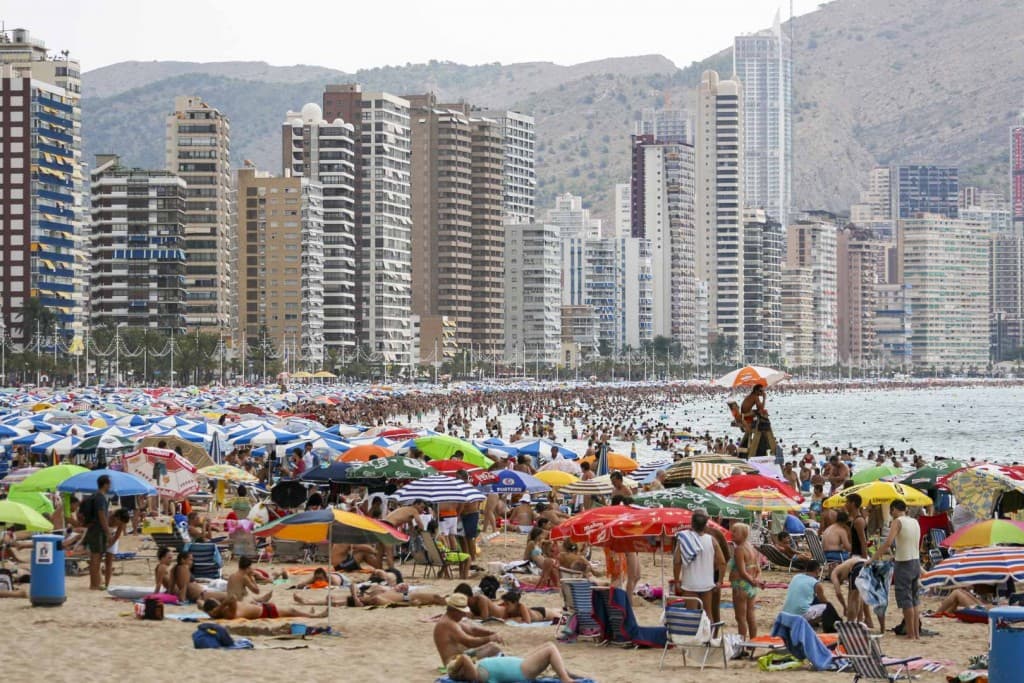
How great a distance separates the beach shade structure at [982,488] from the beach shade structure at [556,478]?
6.83 metres

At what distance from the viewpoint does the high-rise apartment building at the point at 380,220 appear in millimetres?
169750

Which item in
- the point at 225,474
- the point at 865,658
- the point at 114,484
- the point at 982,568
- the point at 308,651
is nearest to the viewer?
the point at 865,658

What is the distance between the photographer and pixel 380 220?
573 feet

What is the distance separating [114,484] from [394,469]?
15.3 feet

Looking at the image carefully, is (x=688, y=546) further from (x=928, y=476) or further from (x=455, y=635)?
(x=928, y=476)

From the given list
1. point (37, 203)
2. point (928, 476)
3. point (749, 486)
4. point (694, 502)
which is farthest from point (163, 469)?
point (37, 203)

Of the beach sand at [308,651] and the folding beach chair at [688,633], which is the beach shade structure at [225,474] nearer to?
the beach sand at [308,651]

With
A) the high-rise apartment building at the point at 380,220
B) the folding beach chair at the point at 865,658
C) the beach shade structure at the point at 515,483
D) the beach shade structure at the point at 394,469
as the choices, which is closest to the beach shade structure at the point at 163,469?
the beach shade structure at the point at 394,469

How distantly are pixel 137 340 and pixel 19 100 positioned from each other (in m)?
22.8

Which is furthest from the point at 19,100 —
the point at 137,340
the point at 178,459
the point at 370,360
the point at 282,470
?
the point at 178,459

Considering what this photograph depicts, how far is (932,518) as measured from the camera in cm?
2284

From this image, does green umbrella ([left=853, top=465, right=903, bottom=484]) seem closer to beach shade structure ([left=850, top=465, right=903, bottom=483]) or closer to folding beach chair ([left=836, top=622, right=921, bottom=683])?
beach shade structure ([left=850, top=465, right=903, bottom=483])

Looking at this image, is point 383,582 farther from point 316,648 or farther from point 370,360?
point 370,360

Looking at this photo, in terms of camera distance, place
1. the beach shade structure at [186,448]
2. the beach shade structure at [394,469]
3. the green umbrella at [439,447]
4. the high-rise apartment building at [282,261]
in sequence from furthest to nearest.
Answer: the high-rise apartment building at [282,261] → the beach shade structure at [186,448] → the green umbrella at [439,447] → the beach shade structure at [394,469]
